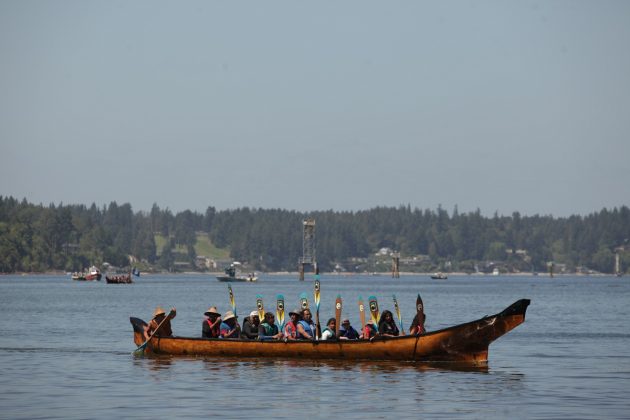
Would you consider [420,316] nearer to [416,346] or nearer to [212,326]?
[416,346]

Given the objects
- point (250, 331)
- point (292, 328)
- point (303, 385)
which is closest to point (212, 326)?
point (250, 331)

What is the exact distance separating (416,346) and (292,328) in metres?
5.08

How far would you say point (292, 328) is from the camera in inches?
1820

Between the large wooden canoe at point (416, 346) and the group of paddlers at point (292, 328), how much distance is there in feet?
1.69

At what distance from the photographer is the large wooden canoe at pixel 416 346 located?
43.0 metres

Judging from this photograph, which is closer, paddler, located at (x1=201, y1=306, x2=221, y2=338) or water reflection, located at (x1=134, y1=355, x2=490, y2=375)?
water reflection, located at (x1=134, y1=355, x2=490, y2=375)

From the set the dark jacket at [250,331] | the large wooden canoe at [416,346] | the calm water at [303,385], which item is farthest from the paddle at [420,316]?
the dark jacket at [250,331]

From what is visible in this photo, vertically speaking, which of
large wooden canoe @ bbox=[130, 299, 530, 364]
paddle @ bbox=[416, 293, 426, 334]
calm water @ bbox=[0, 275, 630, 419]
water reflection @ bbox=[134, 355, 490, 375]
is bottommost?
calm water @ bbox=[0, 275, 630, 419]

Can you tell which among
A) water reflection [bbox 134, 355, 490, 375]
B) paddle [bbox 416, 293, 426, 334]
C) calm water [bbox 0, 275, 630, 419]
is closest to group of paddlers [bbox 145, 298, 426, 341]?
paddle [bbox 416, 293, 426, 334]

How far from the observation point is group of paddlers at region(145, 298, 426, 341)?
4528 centimetres

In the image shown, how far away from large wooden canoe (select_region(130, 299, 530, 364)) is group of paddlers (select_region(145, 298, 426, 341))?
514mm

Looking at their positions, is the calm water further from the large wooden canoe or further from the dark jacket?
the dark jacket

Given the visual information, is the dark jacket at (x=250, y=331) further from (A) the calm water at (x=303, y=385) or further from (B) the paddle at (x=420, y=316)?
(B) the paddle at (x=420, y=316)

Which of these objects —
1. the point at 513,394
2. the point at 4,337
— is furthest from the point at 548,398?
the point at 4,337
